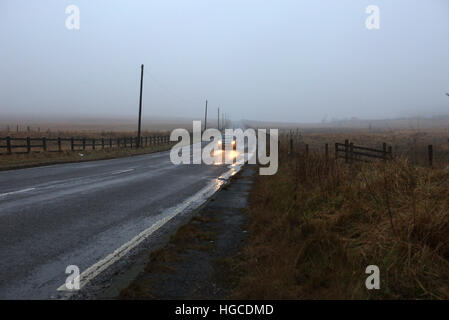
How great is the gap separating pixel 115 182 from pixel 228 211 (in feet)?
18.8

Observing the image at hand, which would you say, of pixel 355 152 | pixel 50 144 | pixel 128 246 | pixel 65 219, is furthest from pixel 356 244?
pixel 50 144

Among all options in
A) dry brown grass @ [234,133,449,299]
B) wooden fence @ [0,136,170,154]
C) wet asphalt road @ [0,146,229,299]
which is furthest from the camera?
wooden fence @ [0,136,170,154]

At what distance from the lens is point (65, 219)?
688 cm

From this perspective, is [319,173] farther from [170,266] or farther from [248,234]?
[170,266]

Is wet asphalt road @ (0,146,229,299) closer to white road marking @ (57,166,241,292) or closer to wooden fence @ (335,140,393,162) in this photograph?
white road marking @ (57,166,241,292)

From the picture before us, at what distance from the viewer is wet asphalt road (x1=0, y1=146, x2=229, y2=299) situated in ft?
14.0

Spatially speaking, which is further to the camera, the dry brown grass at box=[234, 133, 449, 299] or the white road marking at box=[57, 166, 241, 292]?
the white road marking at box=[57, 166, 241, 292]

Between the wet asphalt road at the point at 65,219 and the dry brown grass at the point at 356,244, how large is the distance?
2310mm

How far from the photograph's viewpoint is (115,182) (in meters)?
12.1

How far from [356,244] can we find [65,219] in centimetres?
555

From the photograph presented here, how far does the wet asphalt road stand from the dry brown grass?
231 cm

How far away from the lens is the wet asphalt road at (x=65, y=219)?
4.28m

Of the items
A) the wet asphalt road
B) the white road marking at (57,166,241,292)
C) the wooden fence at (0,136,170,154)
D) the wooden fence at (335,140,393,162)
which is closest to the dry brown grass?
the white road marking at (57,166,241,292)
